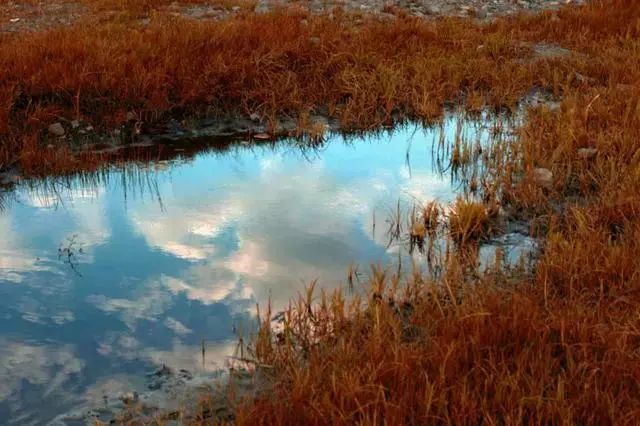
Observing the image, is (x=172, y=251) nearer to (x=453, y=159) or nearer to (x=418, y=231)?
(x=418, y=231)

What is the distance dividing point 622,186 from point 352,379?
9.81 feet

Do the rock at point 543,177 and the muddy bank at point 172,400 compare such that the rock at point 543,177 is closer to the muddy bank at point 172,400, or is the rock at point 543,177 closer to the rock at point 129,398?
the muddy bank at point 172,400

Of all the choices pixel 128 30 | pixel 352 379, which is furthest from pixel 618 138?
pixel 128 30

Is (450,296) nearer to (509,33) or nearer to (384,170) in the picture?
(384,170)

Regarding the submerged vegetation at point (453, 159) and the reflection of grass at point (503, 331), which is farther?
the submerged vegetation at point (453, 159)

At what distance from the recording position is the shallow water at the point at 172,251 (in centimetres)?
367

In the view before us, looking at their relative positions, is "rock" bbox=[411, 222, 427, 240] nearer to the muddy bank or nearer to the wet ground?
the muddy bank

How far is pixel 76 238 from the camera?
5.13 m

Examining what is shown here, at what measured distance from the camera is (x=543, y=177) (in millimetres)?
5598

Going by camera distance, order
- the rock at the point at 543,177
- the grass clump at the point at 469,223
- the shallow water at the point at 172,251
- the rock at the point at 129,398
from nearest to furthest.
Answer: the rock at the point at 129,398 < the shallow water at the point at 172,251 < the grass clump at the point at 469,223 < the rock at the point at 543,177

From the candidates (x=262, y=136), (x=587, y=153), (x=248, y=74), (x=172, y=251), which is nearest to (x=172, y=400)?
(x=172, y=251)

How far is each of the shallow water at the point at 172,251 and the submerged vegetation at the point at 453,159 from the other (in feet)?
1.18

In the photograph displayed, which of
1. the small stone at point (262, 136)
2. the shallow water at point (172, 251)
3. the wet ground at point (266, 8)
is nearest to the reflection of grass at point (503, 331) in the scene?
the shallow water at point (172, 251)

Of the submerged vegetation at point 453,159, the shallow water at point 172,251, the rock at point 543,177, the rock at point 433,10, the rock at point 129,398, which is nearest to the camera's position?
the submerged vegetation at point 453,159
